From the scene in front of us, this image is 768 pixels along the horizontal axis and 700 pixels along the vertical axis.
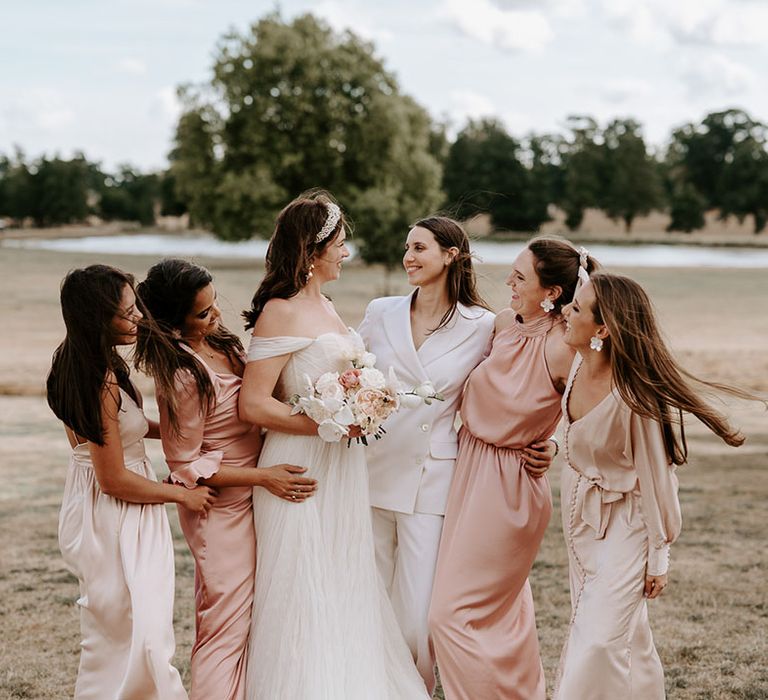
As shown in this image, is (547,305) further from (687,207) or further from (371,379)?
(687,207)

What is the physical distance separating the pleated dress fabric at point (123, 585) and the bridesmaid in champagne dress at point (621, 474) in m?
1.62

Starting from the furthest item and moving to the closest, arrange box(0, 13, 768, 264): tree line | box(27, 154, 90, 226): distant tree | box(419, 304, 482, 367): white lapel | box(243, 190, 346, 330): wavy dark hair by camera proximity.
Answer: box(27, 154, 90, 226): distant tree < box(0, 13, 768, 264): tree line < box(419, 304, 482, 367): white lapel < box(243, 190, 346, 330): wavy dark hair

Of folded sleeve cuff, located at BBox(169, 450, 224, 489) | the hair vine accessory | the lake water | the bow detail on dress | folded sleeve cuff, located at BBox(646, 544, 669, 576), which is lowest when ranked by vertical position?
the lake water

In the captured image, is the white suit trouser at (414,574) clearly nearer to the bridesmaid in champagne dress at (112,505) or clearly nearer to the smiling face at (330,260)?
the bridesmaid in champagne dress at (112,505)

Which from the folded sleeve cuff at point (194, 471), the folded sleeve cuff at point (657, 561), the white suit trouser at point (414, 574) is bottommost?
the white suit trouser at point (414, 574)

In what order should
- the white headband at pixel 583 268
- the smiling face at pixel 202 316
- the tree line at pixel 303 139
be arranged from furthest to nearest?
the tree line at pixel 303 139
the white headband at pixel 583 268
the smiling face at pixel 202 316

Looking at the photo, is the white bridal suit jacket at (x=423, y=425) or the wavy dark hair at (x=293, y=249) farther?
the white bridal suit jacket at (x=423, y=425)

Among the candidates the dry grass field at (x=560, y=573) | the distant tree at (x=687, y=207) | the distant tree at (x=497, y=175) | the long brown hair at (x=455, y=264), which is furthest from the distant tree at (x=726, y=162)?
the long brown hair at (x=455, y=264)

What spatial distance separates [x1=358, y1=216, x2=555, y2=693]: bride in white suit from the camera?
4766mm

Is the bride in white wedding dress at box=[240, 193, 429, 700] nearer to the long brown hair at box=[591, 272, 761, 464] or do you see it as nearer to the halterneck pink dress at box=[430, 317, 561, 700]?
the halterneck pink dress at box=[430, 317, 561, 700]

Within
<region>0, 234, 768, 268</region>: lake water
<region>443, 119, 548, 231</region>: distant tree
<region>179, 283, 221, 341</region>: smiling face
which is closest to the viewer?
<region>179, 283, 221, 341</region>: smiling face

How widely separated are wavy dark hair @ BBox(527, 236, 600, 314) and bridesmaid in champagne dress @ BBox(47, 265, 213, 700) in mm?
1791

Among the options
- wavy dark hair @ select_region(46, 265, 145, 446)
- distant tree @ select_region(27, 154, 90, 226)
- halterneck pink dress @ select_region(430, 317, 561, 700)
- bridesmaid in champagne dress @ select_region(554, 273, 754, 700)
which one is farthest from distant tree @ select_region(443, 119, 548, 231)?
wavy dark hair @ select_region(46, 265, 145, 446)

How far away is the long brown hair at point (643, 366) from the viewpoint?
405cm
